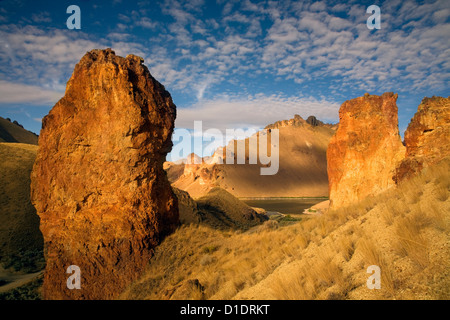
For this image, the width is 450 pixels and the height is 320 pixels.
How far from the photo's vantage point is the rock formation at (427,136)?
8.77 metres

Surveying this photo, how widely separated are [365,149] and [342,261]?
13.1 metres

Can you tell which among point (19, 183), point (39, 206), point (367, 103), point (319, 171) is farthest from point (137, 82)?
point (319, 171)

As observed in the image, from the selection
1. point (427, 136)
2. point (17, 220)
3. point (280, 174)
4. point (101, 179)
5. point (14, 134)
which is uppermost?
point (14, 134)

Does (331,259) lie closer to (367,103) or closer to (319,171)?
(367,103)

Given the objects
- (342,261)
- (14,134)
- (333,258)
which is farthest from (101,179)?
(14,134)

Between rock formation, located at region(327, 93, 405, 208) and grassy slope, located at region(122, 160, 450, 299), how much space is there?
931 centimetres

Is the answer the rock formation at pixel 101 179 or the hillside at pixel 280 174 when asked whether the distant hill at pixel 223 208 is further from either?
the hillside at pixel 280 174

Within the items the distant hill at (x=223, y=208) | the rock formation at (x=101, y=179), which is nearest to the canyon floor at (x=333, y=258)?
the rock formation at (x=101, y=179)

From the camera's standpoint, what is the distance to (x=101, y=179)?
830 centimetres

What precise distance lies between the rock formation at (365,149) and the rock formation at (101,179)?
11.8 meters

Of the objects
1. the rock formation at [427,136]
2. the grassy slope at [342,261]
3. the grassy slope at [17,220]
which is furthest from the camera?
the grassy slope at [17,220]

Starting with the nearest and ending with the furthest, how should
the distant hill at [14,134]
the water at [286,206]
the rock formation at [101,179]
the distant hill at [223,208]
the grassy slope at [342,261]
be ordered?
1. the grassy slope at [342,261]
2. the rock formation at [101,179]
3. the distant hill at [223,208]
4. the water at [286,206]
5. the distant hill at [14,134]

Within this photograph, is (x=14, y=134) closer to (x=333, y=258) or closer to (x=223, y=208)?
(x=223, y=208)
